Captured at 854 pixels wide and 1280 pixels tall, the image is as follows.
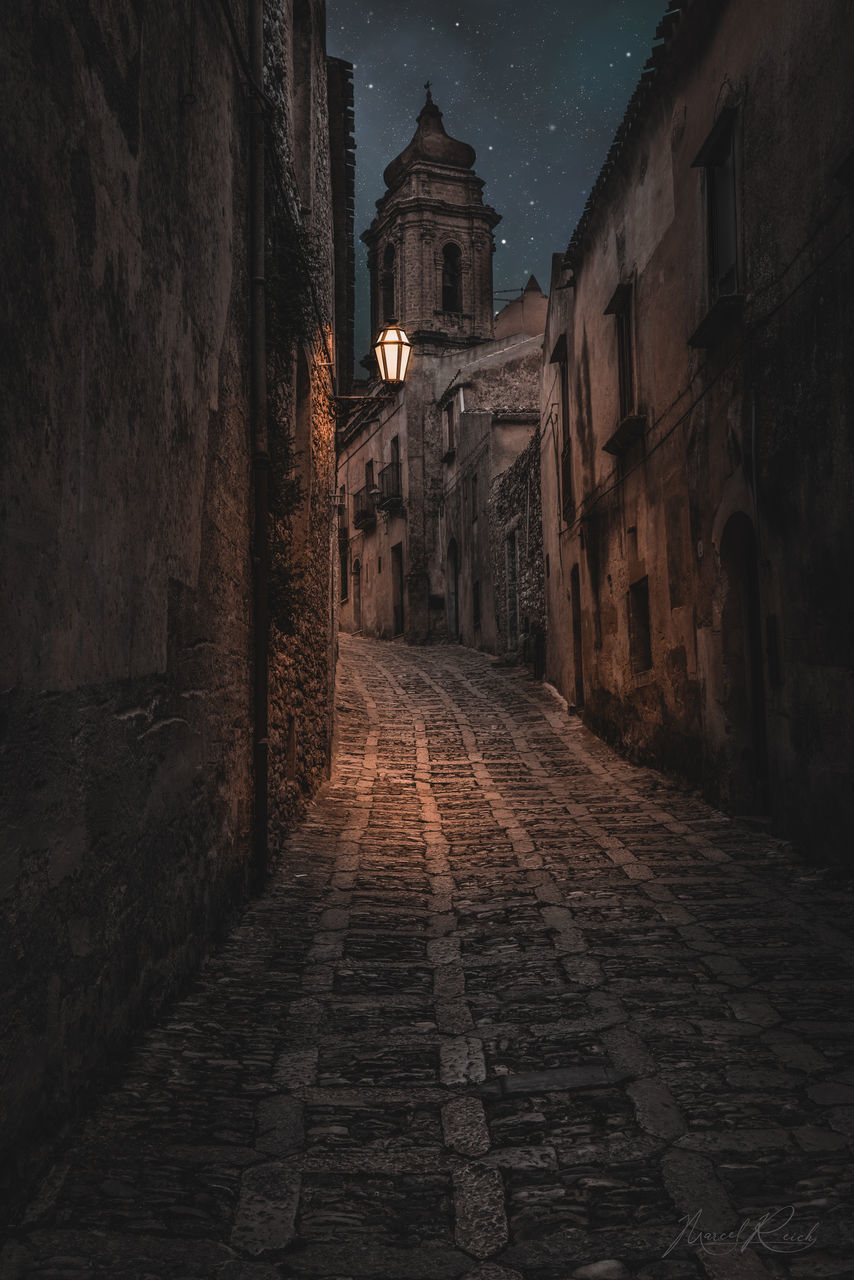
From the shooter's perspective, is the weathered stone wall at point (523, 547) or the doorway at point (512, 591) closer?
the weathered stone wall at point (523, 547)

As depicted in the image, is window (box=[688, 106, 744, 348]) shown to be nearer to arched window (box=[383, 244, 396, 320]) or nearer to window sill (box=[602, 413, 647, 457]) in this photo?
window sill (box=[602, 413, 647, 457])

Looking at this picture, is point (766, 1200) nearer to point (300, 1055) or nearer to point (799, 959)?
point (300, 1055)

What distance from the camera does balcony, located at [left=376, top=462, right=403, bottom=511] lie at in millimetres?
31078

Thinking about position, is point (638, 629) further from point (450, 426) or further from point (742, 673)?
point (450, 426)

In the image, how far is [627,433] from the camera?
1042 cm

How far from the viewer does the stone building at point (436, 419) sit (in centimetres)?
2459

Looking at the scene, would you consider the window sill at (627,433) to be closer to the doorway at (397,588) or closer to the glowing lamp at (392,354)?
the glowing lamp at (392,354)

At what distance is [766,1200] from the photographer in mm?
2600

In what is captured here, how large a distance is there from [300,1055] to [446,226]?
36.7 meters

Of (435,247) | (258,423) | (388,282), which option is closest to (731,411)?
(258,423)

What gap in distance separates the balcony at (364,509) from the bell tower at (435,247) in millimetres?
5208

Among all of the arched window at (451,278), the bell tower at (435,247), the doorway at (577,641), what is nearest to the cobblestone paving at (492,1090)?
the doorway at (577,641)

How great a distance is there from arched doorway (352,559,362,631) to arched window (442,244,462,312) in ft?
30.7

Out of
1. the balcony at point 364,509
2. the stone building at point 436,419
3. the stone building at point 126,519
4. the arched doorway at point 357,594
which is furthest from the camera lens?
the arched doorway at point 357,594
